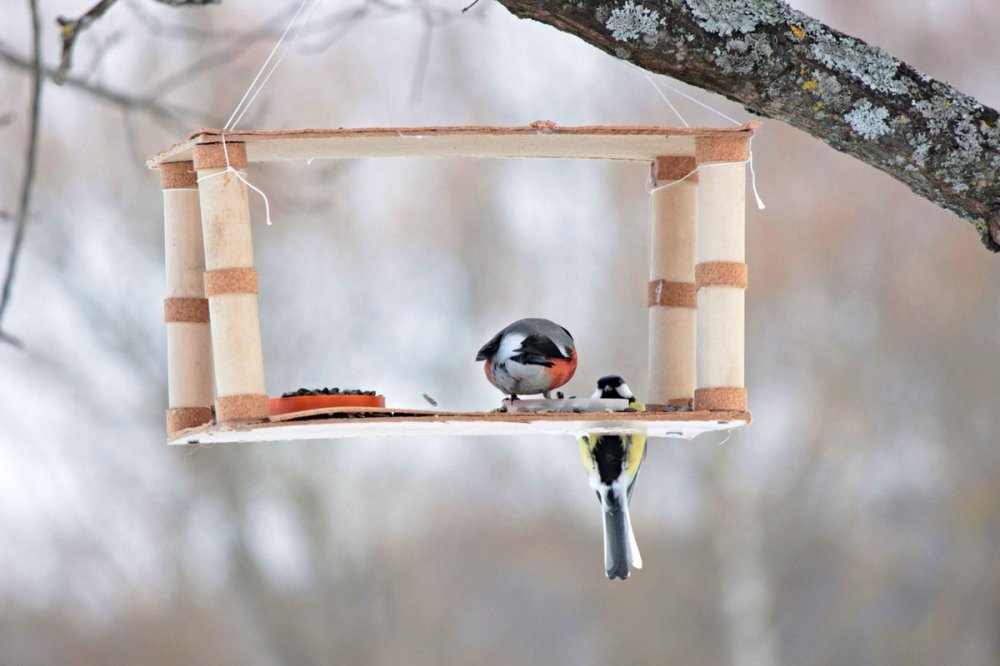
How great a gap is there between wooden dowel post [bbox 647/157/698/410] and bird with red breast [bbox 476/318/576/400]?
33 cm

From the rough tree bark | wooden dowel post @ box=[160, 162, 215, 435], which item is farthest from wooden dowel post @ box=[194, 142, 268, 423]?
the rough tree bark

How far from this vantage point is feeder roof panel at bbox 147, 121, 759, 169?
2408 mm

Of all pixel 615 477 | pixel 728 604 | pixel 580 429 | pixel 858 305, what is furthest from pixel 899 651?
pixel 580 429

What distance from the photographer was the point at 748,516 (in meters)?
7.41

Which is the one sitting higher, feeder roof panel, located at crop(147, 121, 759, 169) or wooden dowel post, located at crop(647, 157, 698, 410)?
feeder roof panel, located at crop(147, 121, 759, 169)

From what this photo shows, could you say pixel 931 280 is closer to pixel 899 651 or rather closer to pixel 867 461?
pixel 867 461

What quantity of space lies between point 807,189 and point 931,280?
35.6 inches

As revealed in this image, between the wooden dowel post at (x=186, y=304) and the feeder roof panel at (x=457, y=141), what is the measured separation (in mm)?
64

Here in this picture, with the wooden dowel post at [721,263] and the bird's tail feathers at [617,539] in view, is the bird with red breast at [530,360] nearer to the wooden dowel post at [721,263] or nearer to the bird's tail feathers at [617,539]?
the wooden dowel post at [721,263]

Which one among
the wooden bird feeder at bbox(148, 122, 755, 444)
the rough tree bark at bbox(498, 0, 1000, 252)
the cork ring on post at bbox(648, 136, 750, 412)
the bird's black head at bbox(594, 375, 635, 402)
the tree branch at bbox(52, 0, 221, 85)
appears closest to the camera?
the tree branch at bbox(52, 0, 221, 85)

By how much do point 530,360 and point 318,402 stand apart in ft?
1.42

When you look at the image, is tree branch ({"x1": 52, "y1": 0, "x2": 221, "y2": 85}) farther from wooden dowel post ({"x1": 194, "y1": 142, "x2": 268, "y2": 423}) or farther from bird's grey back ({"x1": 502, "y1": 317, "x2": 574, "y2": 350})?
bird's grey back ({"x1": 502, "y1": 317, "x2": 574, "y2": 350})

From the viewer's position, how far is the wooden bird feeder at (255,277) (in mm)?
2330

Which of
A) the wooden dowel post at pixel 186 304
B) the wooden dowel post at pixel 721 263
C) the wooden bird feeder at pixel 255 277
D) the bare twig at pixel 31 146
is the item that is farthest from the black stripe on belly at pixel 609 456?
the bare twig at pixel 31 146
